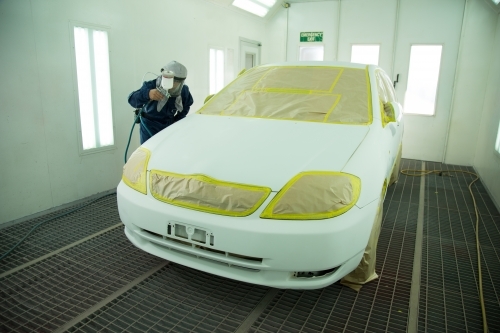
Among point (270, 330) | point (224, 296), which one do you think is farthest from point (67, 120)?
point (270, 330)

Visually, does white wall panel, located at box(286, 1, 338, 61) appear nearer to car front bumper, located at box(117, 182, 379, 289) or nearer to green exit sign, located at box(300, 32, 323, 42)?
green exit sign, located at box(300, 32, 323, 42)

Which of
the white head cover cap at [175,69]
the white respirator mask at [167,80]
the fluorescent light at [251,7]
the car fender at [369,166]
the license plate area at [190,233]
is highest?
the fluorescent light at [251,7]

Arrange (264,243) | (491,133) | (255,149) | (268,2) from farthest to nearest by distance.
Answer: (268,2)
(491,133)
(255,149)
(264,243)

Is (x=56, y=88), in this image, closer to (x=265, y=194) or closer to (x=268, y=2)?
(x=265, y=194)

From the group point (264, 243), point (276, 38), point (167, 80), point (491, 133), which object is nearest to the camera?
point (264, 243)

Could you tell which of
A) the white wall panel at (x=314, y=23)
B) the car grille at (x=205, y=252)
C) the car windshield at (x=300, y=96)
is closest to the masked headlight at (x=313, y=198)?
the car grille at (x=205, y=252)

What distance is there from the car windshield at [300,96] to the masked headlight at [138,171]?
2.87ft

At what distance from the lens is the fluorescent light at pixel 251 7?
657 cm

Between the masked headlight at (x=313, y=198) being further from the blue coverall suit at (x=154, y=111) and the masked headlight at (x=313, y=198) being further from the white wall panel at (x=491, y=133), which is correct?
the white wall panel at (x=491, y=133)

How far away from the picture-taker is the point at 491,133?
5.28 m

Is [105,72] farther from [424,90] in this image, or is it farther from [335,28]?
[424,90]

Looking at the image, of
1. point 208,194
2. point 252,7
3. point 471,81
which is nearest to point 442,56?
point 471,81

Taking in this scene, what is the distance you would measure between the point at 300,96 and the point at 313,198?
4.45 ft

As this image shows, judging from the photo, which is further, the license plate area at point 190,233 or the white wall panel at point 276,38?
the white wall panel at point 276,38
